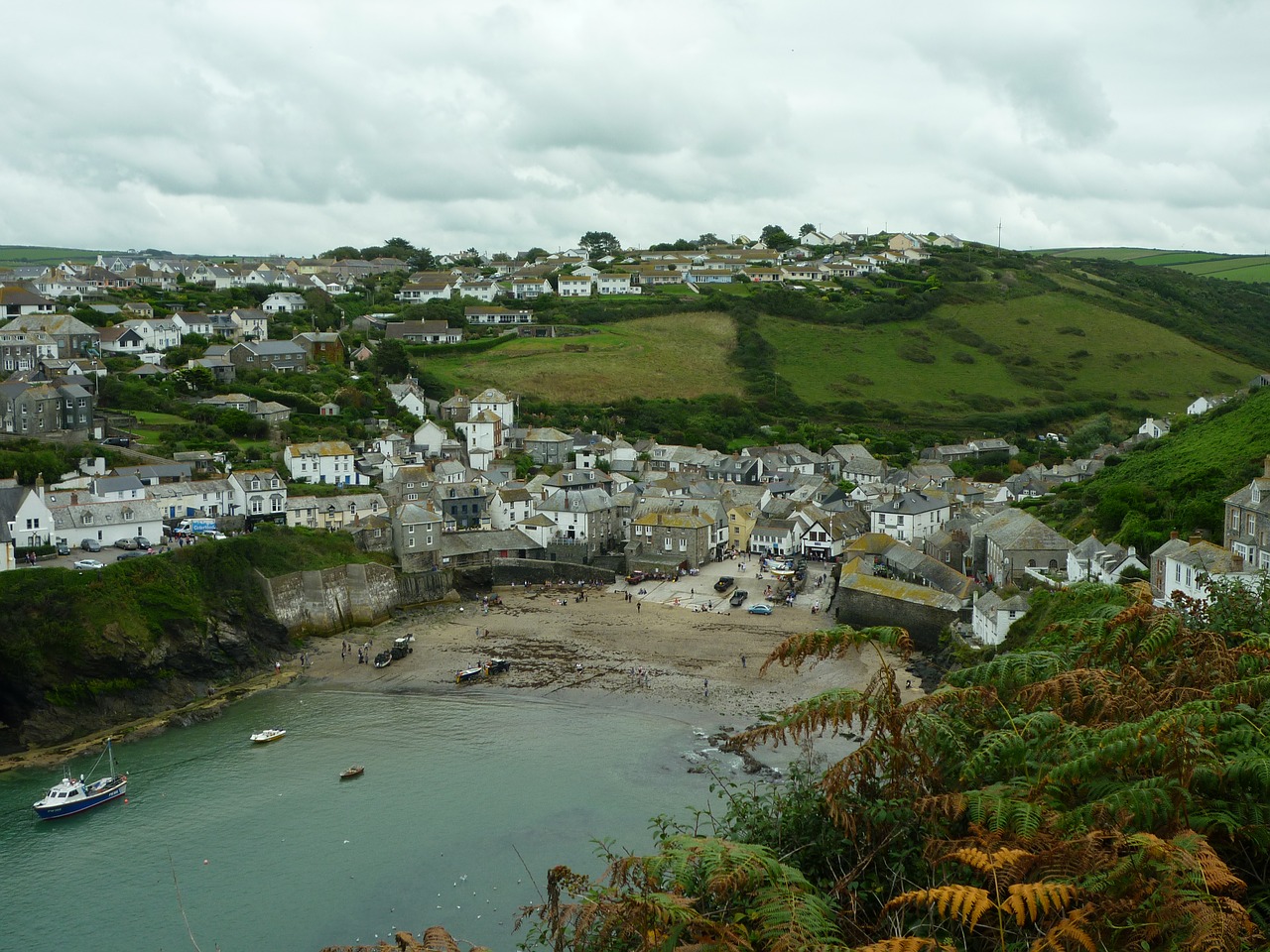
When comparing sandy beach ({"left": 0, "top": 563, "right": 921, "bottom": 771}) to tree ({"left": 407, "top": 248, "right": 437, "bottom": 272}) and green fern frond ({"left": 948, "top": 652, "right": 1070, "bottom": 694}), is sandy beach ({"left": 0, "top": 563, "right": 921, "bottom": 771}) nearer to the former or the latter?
green fern frond ({"left": 948, "top": 652, "right": 1070, "bottom": 694})

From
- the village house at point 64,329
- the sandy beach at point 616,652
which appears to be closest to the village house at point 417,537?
the sandy beach at point 616,652

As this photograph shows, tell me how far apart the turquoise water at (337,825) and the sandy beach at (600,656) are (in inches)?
61.1

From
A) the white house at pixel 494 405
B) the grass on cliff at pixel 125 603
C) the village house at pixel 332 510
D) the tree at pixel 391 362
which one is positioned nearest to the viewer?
the grass on cliff at pixel 125 603

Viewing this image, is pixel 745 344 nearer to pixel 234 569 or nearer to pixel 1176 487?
pixel 1176 487

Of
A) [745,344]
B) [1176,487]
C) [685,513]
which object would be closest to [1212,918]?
[1176,487]

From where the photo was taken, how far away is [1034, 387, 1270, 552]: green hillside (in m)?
34.8

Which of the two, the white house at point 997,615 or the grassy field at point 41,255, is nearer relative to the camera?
the white house at point 997,615

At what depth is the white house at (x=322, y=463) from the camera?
50406 mm

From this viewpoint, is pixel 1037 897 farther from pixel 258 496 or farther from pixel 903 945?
pixel 258 496

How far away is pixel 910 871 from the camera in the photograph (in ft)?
19.1

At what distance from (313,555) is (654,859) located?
120ft

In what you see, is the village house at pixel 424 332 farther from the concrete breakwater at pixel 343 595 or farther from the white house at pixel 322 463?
the concrete breakwater at pixel 343 595

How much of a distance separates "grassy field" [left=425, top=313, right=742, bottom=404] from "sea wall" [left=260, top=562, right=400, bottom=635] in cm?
3278

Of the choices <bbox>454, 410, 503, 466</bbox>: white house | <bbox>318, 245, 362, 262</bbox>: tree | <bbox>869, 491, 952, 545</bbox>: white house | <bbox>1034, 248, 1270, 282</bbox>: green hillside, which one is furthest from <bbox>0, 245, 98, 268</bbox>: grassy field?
<bbox>1034, 248, 1270, 282</bbox>: green hillside
